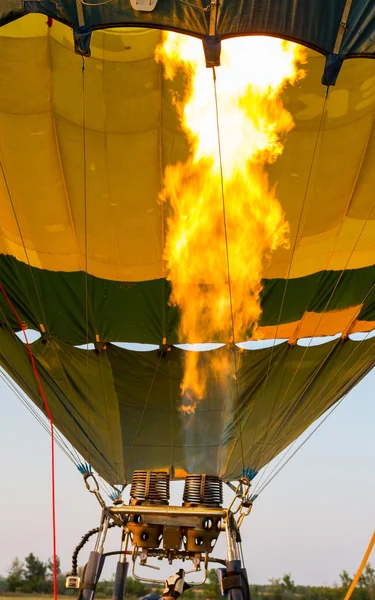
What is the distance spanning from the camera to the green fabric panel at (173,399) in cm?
824

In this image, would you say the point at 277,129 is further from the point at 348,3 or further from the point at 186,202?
the point at 348,3

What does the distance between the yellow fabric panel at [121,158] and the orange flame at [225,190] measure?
0.13m

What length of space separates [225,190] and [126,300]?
1.60 meters

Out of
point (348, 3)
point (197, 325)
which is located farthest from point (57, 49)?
point (197, 325)

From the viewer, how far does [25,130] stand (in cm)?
699

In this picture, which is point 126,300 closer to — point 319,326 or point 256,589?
point 319,326

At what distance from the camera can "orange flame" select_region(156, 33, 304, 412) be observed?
6562 mm

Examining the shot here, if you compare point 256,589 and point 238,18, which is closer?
point 238,18

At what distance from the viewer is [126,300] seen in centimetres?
820

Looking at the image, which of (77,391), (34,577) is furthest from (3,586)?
(77,391)

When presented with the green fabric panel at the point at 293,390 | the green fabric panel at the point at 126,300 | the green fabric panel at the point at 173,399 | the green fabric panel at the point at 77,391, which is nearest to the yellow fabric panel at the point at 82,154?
the green fabric panel at the point at 126,300

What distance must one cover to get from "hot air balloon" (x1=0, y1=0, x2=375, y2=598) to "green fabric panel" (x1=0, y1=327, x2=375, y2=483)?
0.06 feet

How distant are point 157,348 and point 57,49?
3312mm

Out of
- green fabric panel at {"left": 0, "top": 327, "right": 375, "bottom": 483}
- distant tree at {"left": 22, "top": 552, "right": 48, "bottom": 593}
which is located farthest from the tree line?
green fabric panel at {"left": 0, "top": 327, "right": 375, "bottom": 483}
